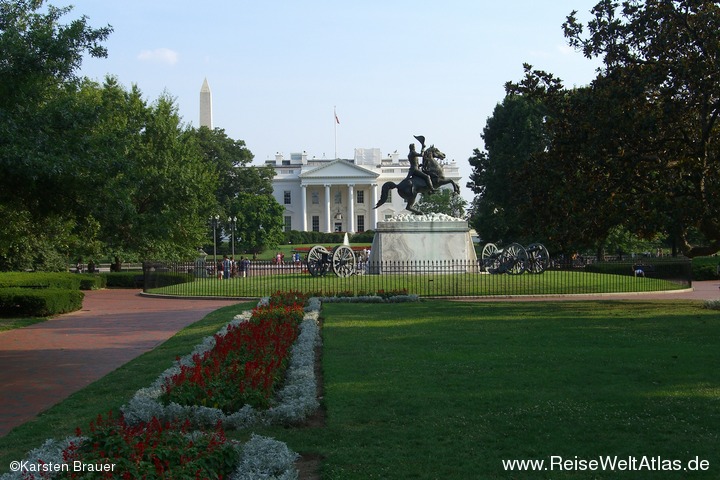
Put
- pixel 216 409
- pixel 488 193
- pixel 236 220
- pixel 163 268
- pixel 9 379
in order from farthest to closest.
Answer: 1. pixel 236 220
2. pixel 488 193
3. pixel 163 268
4. pixel 9 379
5. pixel 216 409

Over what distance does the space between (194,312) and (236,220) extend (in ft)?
116

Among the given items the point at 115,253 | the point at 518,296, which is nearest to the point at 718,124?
the point at 518,296

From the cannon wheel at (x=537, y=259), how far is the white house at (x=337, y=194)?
6694cm

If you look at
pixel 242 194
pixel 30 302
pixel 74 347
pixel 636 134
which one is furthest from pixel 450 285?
pixel 242 194

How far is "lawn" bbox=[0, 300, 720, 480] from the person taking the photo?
18.2 feet

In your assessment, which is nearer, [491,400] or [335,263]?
[491,400]

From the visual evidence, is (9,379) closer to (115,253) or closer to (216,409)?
(216,409)

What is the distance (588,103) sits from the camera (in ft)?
52.6

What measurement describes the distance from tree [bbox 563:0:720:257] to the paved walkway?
6.63 metres

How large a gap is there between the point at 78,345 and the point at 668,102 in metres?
12.8

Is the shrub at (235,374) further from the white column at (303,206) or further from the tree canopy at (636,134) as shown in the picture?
the white column at (303,206)

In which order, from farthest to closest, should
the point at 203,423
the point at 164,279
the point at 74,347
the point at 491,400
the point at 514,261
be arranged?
the point at 164,279 < the point at 514,261 < the point at 74,347 < the point at 491,400 < the point at 203,423

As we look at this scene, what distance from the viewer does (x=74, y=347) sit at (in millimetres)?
13180

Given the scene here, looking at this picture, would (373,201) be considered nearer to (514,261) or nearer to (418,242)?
(418,242)
